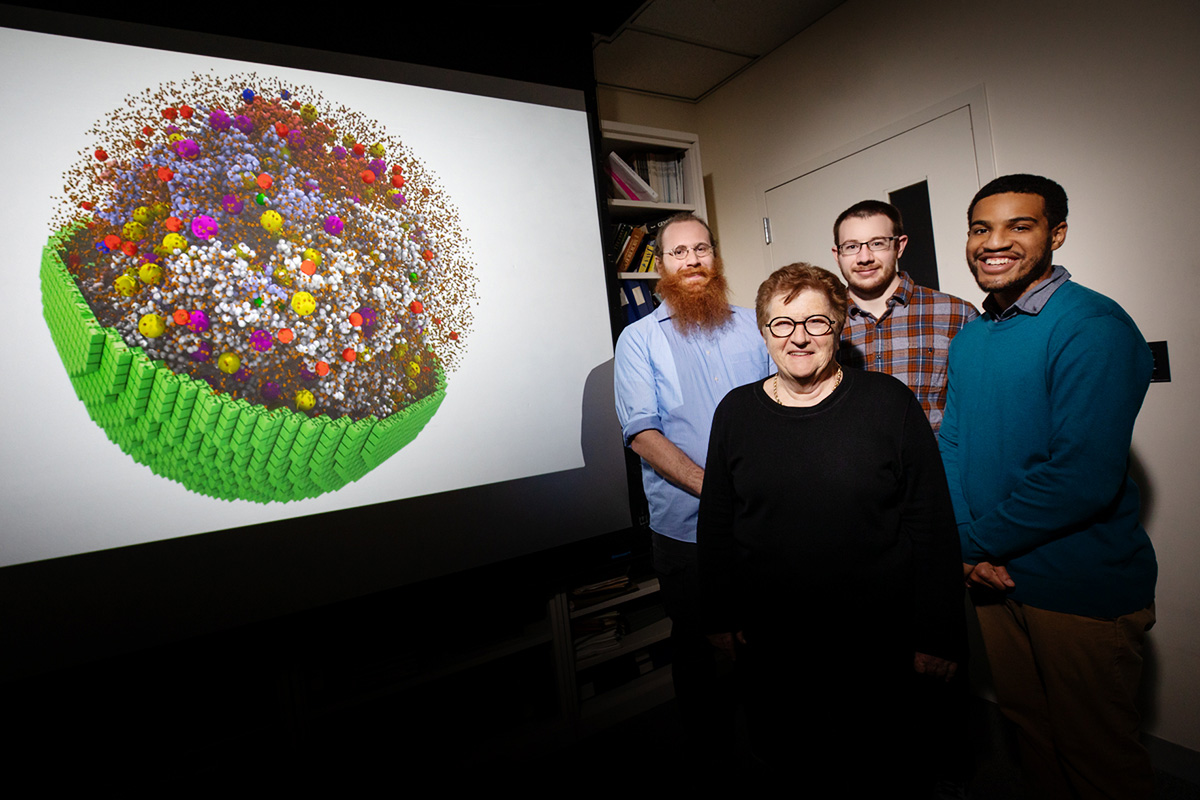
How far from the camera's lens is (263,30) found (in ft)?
5.37

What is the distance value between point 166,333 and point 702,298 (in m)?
1.47

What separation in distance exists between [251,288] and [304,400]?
0.33 metres

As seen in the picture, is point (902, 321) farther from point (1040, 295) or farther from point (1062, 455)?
point (1062, 455)

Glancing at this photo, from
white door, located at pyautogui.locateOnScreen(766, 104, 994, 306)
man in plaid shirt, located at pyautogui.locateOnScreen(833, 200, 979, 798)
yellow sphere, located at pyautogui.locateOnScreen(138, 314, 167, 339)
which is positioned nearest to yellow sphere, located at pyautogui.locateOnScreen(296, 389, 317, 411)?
yellow sphere, located at pyautogui.locateOnScreen(138, 314, 167, 339)

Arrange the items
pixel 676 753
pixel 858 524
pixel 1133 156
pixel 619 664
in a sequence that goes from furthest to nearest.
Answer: pixel 619 664
pixel 676 753
pixel 1133 156
pixel 858 524

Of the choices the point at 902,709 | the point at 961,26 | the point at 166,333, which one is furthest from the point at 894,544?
the point at 961,26

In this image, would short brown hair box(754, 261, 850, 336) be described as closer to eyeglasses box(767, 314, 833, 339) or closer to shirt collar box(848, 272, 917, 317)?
eyeglasses box(767, 314, 833, 339)

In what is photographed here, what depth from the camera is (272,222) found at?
1566 millimetres

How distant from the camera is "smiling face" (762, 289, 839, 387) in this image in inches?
47.7

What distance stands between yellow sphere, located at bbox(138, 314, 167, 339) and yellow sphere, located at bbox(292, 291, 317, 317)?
30 cm

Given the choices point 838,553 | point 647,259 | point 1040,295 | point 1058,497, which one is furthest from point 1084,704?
point 647,259

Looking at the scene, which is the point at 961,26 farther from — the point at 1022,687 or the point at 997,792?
the point at 997,792

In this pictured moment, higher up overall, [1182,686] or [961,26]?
[961,26]

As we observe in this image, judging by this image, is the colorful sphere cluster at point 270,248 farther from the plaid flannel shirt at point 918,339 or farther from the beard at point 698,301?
the plaid flannel shirt at point 918,339
